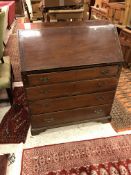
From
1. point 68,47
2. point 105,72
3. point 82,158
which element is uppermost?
point 68,47

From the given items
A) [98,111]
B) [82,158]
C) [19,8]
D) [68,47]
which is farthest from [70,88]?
[19,8]

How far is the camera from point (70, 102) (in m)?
1.70

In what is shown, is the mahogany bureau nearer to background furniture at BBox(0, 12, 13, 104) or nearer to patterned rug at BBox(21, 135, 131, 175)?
patterned rug at BBox(21, 135, 131, 175)

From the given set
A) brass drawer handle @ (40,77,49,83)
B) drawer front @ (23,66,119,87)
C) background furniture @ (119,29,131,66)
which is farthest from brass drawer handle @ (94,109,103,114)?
background furniture @ (119,29,131,66)

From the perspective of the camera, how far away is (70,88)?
1590mm

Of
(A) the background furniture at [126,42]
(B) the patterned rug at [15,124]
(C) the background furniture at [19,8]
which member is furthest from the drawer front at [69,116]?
(C) the background furniture at [19,8]

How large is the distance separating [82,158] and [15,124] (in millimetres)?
874

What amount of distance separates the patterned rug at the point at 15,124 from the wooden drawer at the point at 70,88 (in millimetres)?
550

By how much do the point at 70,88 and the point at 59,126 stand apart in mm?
515

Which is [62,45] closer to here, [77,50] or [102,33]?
[77,50]

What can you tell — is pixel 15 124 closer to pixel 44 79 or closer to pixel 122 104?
pixel 44 79

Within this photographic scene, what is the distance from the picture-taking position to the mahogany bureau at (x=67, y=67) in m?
1.42

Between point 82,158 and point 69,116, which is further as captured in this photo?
point 69,116

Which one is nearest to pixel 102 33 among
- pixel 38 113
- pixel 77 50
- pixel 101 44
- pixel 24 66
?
pixel 101 44
